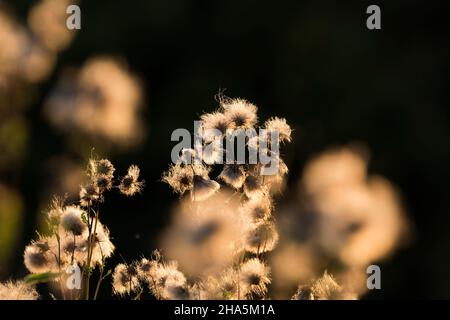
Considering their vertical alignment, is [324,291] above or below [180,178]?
below

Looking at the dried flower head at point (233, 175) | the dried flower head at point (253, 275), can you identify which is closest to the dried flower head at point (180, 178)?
the dried flower head at point (233, 175)

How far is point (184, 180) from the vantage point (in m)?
2.71

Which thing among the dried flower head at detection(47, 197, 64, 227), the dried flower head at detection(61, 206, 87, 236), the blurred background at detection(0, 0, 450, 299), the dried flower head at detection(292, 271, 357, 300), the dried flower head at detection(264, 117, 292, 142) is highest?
the blurred background at detection(0, 0, 450, 299)

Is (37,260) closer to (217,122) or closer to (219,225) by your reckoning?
(219,225)

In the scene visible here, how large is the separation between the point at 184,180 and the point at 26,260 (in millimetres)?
490

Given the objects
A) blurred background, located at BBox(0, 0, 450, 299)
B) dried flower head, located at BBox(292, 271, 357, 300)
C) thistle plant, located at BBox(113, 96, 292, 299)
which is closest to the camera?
dried flower head, located at BBox(292, 271, 357, 300)

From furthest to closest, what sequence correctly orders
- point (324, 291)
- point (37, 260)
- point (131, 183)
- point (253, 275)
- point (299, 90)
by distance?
point (299, 90) < point (131, 183) < point (37, 260) < point (253, 275) < point (324, 291)

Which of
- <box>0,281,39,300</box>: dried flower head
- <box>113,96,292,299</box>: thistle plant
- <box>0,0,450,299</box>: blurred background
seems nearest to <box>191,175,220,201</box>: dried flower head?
<box>113,96,292,299</box>: thistle plant

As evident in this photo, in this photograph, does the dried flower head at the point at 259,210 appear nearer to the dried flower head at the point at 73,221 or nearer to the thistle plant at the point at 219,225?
the thistle plant at the point at 219,225

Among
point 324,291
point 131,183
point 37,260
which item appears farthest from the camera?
point 131,183

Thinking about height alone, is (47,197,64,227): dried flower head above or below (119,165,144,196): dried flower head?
below

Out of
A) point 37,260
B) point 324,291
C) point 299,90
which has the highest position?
point 299,90

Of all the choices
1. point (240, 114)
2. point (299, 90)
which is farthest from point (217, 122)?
point (299, 90)

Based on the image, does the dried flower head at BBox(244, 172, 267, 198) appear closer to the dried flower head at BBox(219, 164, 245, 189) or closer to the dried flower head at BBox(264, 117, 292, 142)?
the dried flower head at BBox(219, 164, 245, 189)
